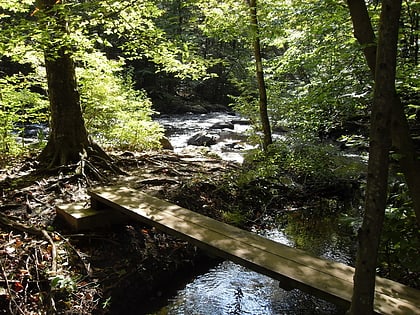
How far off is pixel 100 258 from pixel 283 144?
6.69 metres

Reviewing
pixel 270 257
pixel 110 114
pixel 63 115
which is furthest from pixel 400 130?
pixel 110 114

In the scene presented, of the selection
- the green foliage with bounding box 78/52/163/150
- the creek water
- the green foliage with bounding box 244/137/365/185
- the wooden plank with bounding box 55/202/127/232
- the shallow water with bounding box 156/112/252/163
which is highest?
the green foliage with bounding box 78/52/163/150

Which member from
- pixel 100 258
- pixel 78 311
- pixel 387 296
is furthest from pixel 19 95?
pixel 387 296

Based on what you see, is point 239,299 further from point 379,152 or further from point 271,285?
point 379,152

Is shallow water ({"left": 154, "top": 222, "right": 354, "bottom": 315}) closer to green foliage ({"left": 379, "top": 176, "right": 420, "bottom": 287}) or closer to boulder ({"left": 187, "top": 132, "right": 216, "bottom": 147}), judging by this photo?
green foliage ({"left": 379, "top": 176, "right": 420, "bottom": 287})

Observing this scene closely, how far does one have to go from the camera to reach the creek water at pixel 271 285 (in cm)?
491

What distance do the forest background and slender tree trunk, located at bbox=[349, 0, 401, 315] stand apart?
1.38m

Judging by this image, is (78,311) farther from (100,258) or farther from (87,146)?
(87,146)

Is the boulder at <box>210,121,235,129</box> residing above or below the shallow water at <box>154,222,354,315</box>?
above

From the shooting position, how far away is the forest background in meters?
5.09

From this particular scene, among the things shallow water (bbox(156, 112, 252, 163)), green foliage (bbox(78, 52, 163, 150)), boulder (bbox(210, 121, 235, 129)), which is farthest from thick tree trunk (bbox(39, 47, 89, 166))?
boulder (bbox(210, 121, 235, 129))

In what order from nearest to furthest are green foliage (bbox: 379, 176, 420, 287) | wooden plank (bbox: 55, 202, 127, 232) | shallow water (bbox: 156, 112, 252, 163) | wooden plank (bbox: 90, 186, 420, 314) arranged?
wooden plank (bbox: 90, 186, 420, 314) → green foliage (bbox: 379, 176, 420, 287) → wooden plank (bbox: 55, 202, 127, 232) → shallow water (bbox: 156, 112, 252, 163)

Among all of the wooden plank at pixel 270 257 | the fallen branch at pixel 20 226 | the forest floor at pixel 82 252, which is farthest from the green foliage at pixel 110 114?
the wooden plank at pixel 270 257

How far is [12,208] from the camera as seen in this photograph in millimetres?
5891
